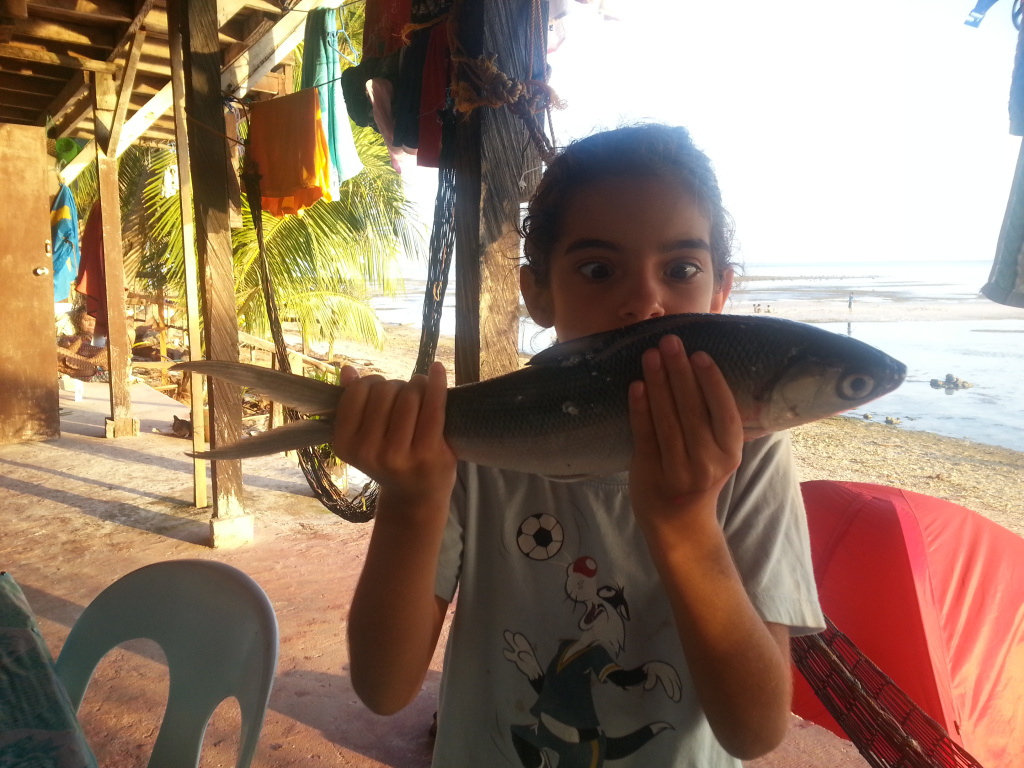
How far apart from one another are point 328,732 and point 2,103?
9.97 m

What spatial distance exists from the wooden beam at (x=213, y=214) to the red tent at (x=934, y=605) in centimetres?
408

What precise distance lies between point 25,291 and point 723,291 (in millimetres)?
9324

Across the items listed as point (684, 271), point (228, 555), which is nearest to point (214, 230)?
point (228, 555)

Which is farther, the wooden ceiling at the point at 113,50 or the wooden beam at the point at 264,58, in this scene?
the wooden ceiling at the point at 113,50

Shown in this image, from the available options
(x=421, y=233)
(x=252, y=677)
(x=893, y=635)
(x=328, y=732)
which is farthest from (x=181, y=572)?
(x=421, y=233)

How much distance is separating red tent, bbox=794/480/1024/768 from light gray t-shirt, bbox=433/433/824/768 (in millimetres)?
2197

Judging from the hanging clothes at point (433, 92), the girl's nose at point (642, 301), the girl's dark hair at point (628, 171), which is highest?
the hanging clothes at point (433, 92)

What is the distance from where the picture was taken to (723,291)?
75.0 inches

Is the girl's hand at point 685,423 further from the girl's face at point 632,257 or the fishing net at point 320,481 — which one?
the fishing net at point 320,481

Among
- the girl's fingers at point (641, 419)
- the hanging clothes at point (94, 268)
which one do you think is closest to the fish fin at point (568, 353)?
the girl's fingers at point (641, 419)

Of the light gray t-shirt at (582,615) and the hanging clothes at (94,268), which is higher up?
the hanging clothes at (94,268)

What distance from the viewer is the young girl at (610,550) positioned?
136 centimetres

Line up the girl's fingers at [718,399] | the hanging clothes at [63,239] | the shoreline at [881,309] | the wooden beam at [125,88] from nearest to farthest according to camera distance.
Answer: the girl's fingers at [718,399] → the wooden beam at [125,88] → the hanging clothes at [63,239] → the shoreline at [881,309]

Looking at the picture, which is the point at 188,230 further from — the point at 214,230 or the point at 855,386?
the point at 855,386
